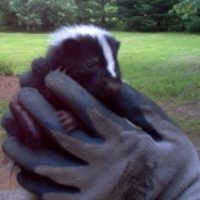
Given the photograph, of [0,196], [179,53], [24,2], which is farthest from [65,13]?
[0,196]

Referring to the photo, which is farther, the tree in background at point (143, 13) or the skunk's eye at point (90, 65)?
the tree in background at point (143, 13)

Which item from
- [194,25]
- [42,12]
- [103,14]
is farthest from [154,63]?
[42,12]

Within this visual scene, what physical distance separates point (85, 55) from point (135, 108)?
1.26ft

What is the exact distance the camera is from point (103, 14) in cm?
3138

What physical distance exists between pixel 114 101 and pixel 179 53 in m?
17.1

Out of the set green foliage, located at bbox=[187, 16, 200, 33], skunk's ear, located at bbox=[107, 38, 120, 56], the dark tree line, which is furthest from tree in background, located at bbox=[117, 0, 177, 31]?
skunk's ear, located at bbox=[107, 38, 120, 56]

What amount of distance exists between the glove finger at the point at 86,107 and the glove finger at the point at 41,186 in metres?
0.23

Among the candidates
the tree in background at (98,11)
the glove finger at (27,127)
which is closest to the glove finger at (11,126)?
the glove finger at (27,127)

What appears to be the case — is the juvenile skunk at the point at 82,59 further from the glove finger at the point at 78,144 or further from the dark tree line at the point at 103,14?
the dark tree line at the point at 103,14

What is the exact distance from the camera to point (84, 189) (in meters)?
2.17

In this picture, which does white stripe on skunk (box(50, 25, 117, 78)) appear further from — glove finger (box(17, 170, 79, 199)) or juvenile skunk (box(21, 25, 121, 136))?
glove finger (box(17, 170, 79, 199))

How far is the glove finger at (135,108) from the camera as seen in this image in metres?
2.18

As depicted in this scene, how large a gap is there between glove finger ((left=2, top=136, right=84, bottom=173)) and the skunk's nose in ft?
0.89

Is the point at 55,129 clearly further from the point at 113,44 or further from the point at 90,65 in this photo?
the point at 113,44
